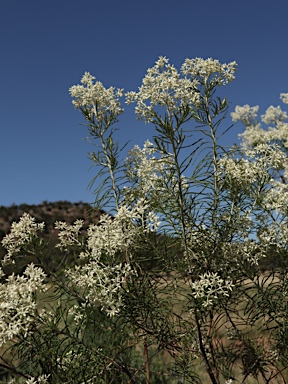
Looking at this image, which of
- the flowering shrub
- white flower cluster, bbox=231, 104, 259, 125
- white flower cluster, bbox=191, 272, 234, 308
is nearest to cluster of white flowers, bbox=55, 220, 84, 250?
the flowering shrub

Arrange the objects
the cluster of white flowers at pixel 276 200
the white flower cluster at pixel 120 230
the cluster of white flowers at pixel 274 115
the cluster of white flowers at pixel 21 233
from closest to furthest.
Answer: the white flower cluster at pixel 120 230
the cluster of white flowers at pixel 21 233
the cluster of white flowers at pixel 276 200
the cluster of white flowers at pixel 274 115

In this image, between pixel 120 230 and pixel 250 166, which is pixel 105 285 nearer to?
pixel 120 230

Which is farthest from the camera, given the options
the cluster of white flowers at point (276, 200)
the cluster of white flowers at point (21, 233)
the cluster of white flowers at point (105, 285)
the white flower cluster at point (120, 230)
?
the cluster of white flowers at point (276, 200)

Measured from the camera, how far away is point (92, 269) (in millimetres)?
2443

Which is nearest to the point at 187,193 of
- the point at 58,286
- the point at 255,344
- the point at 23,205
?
the point at 58,286

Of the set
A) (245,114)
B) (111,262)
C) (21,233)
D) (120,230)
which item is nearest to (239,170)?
(120,230)

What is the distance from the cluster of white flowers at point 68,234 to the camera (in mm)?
2979

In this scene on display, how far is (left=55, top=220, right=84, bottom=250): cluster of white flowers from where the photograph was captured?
298 centimetres

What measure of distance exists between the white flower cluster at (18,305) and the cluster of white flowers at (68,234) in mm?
619

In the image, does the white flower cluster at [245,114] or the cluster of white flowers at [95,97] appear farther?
the white flower cluster at [245,114]

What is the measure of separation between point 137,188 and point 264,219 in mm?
924

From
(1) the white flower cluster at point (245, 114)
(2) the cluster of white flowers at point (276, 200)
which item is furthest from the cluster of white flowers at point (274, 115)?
(2) the cluster of white flowers at point (276, 200)

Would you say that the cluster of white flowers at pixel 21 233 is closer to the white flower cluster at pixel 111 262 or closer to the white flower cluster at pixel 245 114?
the white flower cluster at pixel 111 262

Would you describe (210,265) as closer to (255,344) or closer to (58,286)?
(58,286)
